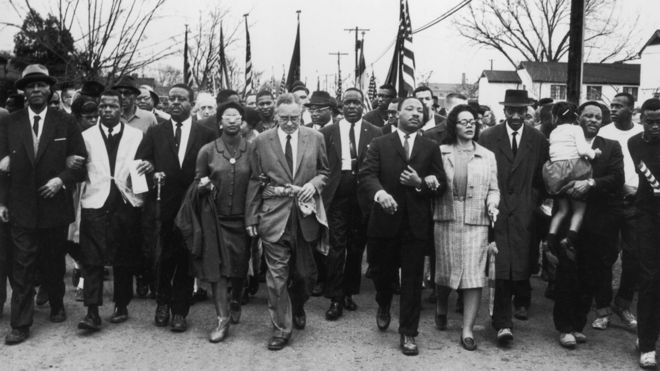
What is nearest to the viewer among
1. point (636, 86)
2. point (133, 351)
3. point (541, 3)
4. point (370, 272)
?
point (133, 351)

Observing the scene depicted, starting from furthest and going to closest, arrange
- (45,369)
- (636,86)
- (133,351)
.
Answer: (636,86) → (133,351) → (45,369)

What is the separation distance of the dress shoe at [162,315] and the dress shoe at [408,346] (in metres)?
2.31

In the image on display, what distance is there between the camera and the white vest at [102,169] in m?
6.55

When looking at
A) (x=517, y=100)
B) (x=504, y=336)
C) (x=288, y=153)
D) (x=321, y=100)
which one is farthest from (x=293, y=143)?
(x=504, y=336)

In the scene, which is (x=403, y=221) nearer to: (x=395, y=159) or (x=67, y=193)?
(x=395, y=159)

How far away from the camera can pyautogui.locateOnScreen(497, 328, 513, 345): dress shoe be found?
6.04 meters

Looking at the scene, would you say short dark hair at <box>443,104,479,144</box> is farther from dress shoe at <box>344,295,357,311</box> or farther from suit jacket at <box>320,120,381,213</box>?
dress shoe at <box>344,295,357,311</box>

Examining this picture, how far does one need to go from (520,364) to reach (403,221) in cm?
153

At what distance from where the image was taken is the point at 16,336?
235 inches

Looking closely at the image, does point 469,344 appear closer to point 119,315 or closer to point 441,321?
point 441,321

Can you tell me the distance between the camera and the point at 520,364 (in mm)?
5598

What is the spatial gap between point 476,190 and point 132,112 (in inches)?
182

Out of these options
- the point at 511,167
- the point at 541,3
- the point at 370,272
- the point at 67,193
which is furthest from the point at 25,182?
the point at 541,3

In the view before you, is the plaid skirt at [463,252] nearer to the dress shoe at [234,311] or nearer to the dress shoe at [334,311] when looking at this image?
the dress shoe at [334,311]
